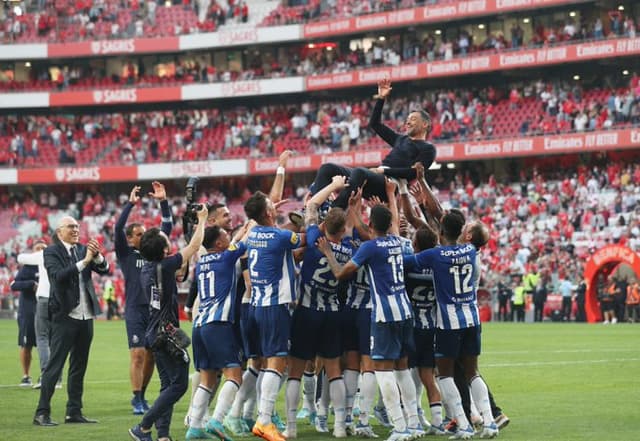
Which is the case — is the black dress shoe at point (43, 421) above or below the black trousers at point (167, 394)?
below

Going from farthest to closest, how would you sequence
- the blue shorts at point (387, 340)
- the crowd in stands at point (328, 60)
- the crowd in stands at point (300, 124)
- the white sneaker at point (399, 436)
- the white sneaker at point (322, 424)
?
the crowd in stands at point (328, 60)
the crowd in stands at point (300, 124)
the white sneaker at point (322, 424)
the blue shorts at point (387, 340)
the white sneaker at point (399, 436)

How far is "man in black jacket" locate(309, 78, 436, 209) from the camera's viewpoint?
12.9m

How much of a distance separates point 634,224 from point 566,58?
1112 centimetres

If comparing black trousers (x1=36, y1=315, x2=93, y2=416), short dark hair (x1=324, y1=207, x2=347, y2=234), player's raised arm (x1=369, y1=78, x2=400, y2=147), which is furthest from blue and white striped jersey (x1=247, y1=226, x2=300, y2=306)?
black trousers (x1=36, y1=315, x2=93, y2=416)

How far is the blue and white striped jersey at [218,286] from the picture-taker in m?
12.2

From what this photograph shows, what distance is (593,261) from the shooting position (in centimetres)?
3612

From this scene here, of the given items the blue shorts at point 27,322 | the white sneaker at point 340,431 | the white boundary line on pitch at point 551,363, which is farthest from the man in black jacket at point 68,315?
the white boundary line on pitch at point 551,363

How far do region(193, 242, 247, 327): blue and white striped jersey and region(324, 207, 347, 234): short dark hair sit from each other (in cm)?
89

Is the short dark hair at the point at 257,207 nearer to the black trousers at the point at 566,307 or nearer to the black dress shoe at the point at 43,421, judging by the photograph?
the black dress shoe at the point at 43,421

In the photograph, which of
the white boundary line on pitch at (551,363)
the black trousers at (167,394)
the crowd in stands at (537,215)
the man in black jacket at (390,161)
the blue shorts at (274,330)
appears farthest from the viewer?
the crowd in stands at (537,215)

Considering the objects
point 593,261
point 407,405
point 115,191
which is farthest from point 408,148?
point 115,191

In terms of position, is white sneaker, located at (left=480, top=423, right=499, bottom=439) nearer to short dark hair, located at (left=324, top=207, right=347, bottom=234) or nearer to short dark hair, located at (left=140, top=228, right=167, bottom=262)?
short dark hair, located at (left=324, top=207, right=347, bottom=234)

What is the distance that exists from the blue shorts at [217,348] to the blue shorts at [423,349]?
1.87 meters

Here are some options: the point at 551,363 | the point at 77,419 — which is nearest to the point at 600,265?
the point at 551,363
